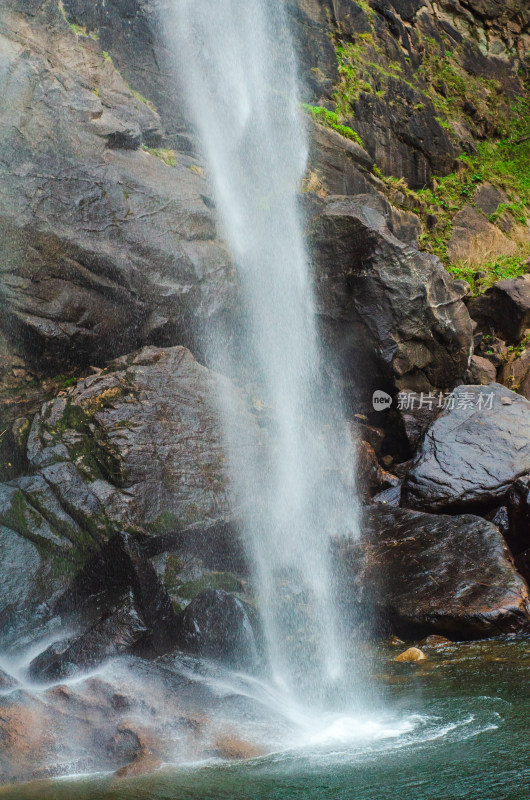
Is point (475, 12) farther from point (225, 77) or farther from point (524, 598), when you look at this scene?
point (524, 598)

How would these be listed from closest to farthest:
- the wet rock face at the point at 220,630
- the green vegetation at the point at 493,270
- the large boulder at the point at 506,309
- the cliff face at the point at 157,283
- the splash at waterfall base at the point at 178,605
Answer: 1. the splash at waterfall base at the point at 178,605
2. the wet rock face at the point at 220,630
3. the cliff face at the point at 157,283
4. the large boulder at the point at 506,309
5. the green vegetation at the point at 493,270

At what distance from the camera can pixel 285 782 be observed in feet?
12.8

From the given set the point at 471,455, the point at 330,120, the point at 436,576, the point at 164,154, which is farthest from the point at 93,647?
the point at 330,120

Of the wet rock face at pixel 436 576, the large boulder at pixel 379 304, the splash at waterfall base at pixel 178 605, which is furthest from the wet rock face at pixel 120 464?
the large boulder at pixel 379 304

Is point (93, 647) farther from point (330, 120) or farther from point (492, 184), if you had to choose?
point (492, 184)

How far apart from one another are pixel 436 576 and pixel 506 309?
8656mm

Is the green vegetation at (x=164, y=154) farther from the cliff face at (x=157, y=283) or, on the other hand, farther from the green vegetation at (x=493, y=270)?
the green vegetation at (x=493, y=270)

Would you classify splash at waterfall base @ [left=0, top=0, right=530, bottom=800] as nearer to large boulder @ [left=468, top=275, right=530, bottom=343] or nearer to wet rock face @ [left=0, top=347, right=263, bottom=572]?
wet rock face @ [left=0, top=347, right=263, bottom=572]

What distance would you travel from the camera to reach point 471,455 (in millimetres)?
9266

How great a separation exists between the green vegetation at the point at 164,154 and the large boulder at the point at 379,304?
2.84 metres

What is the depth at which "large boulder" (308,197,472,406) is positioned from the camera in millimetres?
11023

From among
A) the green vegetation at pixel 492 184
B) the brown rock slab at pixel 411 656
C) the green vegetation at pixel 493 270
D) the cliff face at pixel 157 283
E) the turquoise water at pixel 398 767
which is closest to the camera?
the turquoise water at pixel 398 767

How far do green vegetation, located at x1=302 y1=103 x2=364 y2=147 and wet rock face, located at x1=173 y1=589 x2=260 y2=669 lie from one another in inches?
484

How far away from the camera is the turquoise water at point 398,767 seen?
3.61 m
